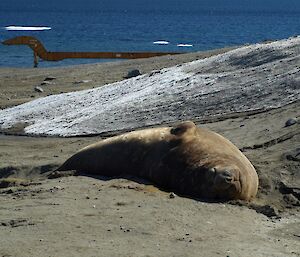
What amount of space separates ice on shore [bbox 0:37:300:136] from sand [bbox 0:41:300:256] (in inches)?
61.8

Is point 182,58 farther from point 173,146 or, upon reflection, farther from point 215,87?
point 173,146

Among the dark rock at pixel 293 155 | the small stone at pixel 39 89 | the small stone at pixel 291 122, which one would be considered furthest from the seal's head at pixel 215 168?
the small stone at pixel 39 89

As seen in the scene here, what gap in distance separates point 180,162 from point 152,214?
1467 millimetres

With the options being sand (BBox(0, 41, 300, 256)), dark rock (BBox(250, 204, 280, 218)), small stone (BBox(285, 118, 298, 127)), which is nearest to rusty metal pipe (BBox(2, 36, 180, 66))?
sand (BBox(0, 41, 300, 256))

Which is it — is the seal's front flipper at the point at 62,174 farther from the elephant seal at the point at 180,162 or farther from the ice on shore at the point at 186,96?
the ice on shore at the point at 186,96

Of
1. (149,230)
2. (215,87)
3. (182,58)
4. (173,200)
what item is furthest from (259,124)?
(182,58)

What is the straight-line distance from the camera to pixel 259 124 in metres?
12.6

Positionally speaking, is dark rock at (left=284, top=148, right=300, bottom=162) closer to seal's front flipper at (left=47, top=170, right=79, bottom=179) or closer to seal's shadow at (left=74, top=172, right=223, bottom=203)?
seal's shadow at (left=74, top=172, right=223, bottom=203)

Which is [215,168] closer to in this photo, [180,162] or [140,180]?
[180,162]

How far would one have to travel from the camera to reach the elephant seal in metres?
9.21

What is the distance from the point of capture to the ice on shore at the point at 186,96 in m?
14.3

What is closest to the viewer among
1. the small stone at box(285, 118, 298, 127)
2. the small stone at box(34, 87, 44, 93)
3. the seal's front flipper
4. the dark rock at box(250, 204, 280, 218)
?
the dark rock at box(250, 204, 280, 218)

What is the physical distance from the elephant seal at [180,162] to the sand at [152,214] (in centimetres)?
21

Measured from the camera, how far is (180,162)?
9773mm
